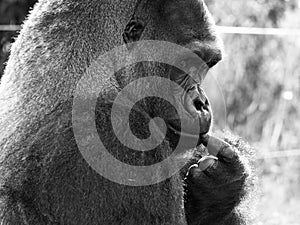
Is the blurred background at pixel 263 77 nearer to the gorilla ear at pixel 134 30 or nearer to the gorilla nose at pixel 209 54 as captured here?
the gorilla nose at pixel 209 54

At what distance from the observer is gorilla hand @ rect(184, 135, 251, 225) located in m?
3.58

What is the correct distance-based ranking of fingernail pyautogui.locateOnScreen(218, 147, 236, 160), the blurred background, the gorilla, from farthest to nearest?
the blurred background, fingernail pyautogui.locateOnScreen(218, 147, 236, 160), the gorilla

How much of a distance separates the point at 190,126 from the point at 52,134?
0.68 m

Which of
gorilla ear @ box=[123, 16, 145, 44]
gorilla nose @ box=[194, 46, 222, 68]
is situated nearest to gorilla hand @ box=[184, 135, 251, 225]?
gorilla nose @ box=[194, 46, 222, 68]

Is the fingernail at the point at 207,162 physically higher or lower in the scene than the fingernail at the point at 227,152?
lower

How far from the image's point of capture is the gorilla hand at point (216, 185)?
3578 millimetres

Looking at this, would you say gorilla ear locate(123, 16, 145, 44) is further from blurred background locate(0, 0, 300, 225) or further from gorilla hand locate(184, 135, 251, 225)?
blurred background locate(0, 0, 300, 225)

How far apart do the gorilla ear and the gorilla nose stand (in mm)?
291

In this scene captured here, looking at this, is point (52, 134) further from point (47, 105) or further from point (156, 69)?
point (156, 69)

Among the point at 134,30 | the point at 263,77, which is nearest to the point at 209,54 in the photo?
the point at 134,30

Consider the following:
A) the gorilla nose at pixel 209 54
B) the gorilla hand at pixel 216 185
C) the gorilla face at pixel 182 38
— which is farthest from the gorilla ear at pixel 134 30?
the gorilla hand at pixel 216 185

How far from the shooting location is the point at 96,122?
333cm

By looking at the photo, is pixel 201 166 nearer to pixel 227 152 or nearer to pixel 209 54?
pixel 227 152

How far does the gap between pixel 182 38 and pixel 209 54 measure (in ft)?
0.51
